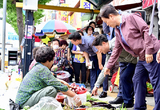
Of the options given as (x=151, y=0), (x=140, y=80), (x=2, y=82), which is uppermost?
(x=151, y=0)

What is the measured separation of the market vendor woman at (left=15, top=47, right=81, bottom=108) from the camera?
2896 millimetres

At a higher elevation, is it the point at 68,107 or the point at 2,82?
the point at 2,82

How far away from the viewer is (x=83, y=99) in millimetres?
3475

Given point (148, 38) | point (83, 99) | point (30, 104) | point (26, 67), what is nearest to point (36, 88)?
point (30, 104)

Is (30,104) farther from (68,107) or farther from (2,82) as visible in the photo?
(2,82)

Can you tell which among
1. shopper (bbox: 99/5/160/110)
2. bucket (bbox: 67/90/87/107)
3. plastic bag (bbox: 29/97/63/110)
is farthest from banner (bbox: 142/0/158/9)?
plastic bag (bbox: 29/97/63/110)

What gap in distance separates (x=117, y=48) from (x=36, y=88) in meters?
1.60

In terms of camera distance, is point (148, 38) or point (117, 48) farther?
point (117, 48)

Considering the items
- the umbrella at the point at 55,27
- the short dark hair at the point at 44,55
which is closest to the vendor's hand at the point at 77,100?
the short dark hair at the point at 44,55

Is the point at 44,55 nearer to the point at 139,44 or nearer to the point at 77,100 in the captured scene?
the point at 77,100

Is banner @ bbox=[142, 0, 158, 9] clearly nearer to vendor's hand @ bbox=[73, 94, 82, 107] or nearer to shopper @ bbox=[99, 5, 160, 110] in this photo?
shopper @ bbox=[99, 5, 160, 110]

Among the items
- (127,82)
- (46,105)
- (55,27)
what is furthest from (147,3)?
(46,105)

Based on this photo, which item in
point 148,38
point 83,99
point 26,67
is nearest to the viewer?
point 148,38

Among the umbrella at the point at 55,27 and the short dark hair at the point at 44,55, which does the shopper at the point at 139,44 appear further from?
the umbrella at the point at 55,27
